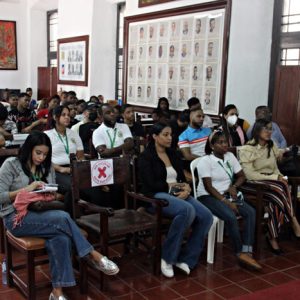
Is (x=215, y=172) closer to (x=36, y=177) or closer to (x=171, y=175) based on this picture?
(x=171, y=175)

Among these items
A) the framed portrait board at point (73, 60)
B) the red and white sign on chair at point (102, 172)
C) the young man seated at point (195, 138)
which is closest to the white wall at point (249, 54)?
the young man seated at point (195, 138)

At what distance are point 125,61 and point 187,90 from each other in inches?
71.3

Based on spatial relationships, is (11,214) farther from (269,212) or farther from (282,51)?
(282,51)

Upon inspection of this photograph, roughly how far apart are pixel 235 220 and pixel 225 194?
0.29 metres

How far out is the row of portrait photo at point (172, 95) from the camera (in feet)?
21.2

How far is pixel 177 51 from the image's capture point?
703 cm

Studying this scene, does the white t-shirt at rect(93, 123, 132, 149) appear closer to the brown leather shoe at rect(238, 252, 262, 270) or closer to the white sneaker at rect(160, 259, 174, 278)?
the white sneaker at rect(160, 259, 174, 278)

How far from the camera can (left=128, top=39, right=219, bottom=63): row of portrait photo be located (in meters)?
6.37

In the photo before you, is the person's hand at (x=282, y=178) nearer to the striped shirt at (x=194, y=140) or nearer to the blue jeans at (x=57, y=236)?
the striped shirt at (x=194, y=140)

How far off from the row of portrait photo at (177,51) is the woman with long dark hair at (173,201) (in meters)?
3.11

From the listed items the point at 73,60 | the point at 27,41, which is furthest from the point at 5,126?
Result: the point at 27,41

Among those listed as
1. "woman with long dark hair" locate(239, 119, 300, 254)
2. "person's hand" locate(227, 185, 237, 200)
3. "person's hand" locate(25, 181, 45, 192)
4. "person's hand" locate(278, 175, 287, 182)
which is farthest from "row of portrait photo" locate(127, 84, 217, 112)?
"person's hand" locate(25, 181, 45, 192)

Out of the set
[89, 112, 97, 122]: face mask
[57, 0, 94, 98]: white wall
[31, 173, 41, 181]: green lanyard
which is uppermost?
[57, 0, 94, 98]: white wall

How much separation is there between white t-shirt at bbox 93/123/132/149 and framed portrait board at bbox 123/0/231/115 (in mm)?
2142
